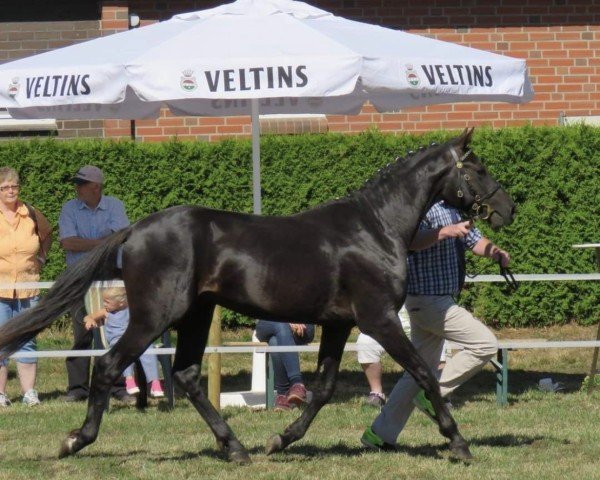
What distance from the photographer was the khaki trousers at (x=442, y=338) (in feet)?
25.4

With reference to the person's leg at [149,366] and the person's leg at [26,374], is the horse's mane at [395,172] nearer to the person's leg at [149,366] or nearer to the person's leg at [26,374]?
the person's leg at [149,366]

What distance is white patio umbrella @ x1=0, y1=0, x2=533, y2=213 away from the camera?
8656mm

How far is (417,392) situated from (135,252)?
1.97 metres

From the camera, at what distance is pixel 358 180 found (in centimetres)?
1341

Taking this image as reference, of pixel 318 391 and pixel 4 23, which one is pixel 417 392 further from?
pixel 4 23

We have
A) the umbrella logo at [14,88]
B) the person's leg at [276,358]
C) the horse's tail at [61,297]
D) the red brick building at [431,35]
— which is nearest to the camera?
the horse's tail at [61,297]

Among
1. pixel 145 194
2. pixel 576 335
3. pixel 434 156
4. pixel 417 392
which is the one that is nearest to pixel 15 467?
pixel 417 392

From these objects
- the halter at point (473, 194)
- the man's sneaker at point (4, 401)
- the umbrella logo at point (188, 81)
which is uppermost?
the umbrella logo at point (188, 81)

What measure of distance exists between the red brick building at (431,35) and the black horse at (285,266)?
724cm

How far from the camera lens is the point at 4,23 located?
14750mm

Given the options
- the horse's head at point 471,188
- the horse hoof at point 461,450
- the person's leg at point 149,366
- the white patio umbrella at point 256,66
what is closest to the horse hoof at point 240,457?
the horse hoof at point 461,450

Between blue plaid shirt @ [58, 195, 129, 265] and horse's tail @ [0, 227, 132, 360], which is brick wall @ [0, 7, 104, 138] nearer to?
blue plaid shirt @ [58, 195, 129, 265]

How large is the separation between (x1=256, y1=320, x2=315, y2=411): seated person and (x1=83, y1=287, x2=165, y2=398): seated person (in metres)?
0.96

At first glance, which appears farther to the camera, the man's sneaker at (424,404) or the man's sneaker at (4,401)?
the man's sneaker at (4,401)
